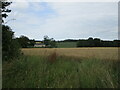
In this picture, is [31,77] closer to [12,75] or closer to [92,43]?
[12,75]

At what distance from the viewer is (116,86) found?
3.12 metres

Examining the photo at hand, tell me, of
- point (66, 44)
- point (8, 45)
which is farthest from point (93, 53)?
point (66, 44)

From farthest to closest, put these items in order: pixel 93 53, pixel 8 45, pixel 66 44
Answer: pixel 66 44
pixel 8 45
pixel 93 53

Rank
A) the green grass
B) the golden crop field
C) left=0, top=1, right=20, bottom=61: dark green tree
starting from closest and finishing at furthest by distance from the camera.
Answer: the golden crop field
left=0, top=1, right=20, bottom=61: dark green tree
the green grass

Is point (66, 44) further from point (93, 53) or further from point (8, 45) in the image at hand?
point (93, 53)

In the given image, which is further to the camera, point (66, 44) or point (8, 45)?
point (66, 44)

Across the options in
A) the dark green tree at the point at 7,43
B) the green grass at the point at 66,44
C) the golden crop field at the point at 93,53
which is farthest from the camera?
the green grass at the point at 66,44

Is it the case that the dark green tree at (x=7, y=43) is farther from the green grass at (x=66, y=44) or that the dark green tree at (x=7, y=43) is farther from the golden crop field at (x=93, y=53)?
the green grass at (x=66, y=44)

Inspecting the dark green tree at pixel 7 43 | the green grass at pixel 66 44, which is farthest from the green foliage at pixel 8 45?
the green grass at pixel 66 44

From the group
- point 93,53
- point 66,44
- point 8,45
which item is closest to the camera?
point 93,53

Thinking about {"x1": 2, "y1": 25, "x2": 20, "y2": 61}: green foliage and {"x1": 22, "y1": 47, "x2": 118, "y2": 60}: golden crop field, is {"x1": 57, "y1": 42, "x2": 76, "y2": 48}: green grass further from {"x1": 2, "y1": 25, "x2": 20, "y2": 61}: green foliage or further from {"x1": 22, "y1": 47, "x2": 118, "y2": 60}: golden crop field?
{"x1": 2, "y1": 25, "x2": 20, "y2": 61}: green foliage

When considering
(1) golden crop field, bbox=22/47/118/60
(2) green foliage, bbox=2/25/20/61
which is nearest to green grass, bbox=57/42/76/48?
(1) golden crop field, bbox=22/47/118/60

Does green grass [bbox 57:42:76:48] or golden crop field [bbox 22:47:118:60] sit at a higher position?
green grass [bbox 57:42:76:48]

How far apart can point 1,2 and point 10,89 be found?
486 cm
